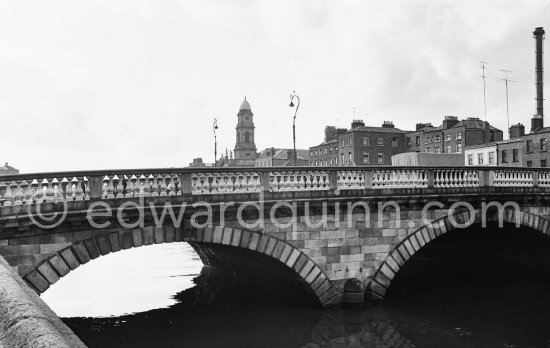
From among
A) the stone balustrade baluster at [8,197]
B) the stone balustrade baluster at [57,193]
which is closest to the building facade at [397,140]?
the stone balustrade baluster at [57,193]

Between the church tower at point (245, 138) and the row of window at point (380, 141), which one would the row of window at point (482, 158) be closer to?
the row of window at point (380, 141)

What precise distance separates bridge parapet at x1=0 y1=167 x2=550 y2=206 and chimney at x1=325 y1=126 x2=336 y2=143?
54563 mm

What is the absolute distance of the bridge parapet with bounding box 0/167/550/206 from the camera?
465 inches

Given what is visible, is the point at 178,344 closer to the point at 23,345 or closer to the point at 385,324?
the point at 385,324

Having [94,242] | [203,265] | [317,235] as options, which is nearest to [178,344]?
[94,242]

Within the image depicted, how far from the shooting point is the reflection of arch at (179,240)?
38.3 ft

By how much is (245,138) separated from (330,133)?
38581 mm

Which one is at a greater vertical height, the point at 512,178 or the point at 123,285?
the point at 512,178

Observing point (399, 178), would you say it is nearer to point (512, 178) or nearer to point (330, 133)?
point (512, 178)

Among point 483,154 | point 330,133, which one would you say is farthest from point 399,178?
point 330,133

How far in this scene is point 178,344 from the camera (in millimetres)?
13922

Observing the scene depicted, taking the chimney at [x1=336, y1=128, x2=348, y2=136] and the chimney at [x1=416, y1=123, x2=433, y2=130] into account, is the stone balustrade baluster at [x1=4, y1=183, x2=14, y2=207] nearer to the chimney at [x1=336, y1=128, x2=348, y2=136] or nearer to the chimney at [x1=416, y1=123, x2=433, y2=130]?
the chimney at [x1=416, y1=123, x2=433, y2=130]

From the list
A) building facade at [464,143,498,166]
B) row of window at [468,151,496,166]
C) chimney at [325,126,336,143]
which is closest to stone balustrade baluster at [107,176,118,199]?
building facade at [464,143,498,166]

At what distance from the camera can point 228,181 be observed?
1390 centimetres
